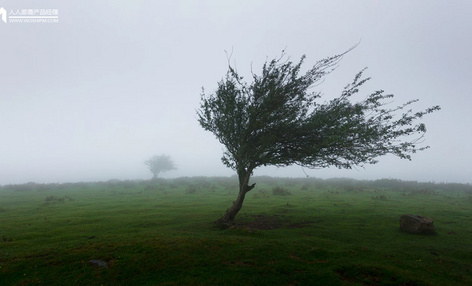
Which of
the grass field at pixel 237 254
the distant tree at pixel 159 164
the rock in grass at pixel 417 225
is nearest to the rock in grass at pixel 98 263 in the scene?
the grass field at pixel 237 254

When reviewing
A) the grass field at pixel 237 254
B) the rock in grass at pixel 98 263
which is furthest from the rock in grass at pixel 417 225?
the rock in grass at pixel 98 263

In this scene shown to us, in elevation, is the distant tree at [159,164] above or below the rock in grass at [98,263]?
above

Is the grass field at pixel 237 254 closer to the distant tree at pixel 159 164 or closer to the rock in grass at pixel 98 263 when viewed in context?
the rock in grass at pixel 98 263

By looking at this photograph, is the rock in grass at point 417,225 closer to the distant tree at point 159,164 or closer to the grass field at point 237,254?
the grass field at point 237,254

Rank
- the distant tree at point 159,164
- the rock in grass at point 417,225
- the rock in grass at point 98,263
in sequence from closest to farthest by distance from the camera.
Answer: the rock in grass at point 98,263
the rock in grass at point 417,225
the distant tree at point 159,164

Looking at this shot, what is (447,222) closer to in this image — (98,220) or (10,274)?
(10,274)

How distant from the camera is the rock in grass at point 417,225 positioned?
1623 cm

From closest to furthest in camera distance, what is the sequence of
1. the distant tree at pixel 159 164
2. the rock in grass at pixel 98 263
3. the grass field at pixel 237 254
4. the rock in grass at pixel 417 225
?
the grass field at pixel 237 254 < the rock in grass at pixel 98 263 < the rock in grass at pixel 417 225 < the distant tree at pixel 159 164

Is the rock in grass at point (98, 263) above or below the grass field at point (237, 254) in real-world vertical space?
above

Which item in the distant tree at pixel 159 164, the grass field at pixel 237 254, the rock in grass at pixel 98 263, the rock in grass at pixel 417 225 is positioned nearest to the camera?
the grass field at pixel 237 254

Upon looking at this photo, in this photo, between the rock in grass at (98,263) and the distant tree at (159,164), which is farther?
the distant tree at (159,164)

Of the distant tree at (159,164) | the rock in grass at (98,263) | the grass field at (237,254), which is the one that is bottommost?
the grass field at (237,254)

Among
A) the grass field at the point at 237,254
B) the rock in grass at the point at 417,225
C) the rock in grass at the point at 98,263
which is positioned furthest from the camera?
the rock in grass at the point at 417,225

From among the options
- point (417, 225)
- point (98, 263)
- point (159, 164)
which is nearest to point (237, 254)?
point (98, 263)
